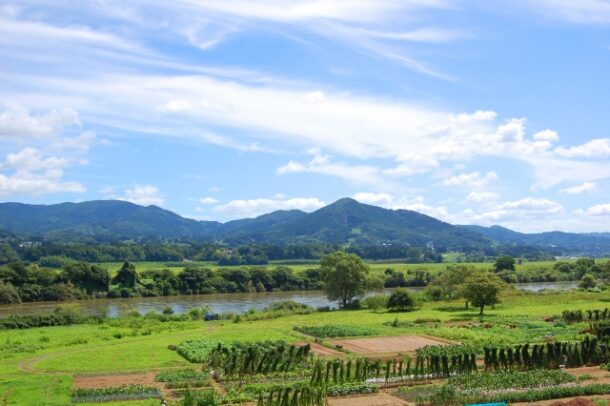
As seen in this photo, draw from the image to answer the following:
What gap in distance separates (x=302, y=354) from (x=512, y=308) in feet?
145

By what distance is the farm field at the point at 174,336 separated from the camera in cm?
3609

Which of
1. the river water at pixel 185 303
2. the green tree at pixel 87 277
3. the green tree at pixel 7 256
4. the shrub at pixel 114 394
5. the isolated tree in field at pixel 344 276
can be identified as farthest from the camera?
the green tree at pixel 7 256

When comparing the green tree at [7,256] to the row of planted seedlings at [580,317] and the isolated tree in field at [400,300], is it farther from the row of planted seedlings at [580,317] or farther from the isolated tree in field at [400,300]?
the row of planted seedlings at [580,317]

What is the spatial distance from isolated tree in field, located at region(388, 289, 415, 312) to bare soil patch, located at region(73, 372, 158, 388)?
43181mm

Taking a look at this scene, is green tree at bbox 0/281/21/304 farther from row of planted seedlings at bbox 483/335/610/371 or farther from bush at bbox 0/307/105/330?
row of planted seedlings at bbox 483/335/610/371

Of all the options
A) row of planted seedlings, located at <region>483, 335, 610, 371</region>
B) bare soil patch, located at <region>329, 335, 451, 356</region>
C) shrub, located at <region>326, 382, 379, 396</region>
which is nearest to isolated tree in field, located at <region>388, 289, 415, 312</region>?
bare soil patch, located at <region>329, 335, 451, 356</region>

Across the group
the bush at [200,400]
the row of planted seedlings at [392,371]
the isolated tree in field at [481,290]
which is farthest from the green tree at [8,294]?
the bush at [200,400]

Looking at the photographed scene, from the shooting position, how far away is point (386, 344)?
49219mm

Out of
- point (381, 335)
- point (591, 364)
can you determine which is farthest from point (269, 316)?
point (591, 364)

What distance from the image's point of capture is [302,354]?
40.1 meters

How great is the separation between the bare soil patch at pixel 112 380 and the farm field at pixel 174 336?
59 mm

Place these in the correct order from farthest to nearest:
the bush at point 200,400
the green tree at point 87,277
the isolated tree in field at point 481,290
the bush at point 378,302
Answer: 1. the green tree at point 87,277
2. the bush at point 378,302
3. the isolated tree in field at point 481,290
4. the bush at point 200,400

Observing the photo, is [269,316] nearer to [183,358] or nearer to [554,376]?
[183,358]

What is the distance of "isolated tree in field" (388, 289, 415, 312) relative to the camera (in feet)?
249
